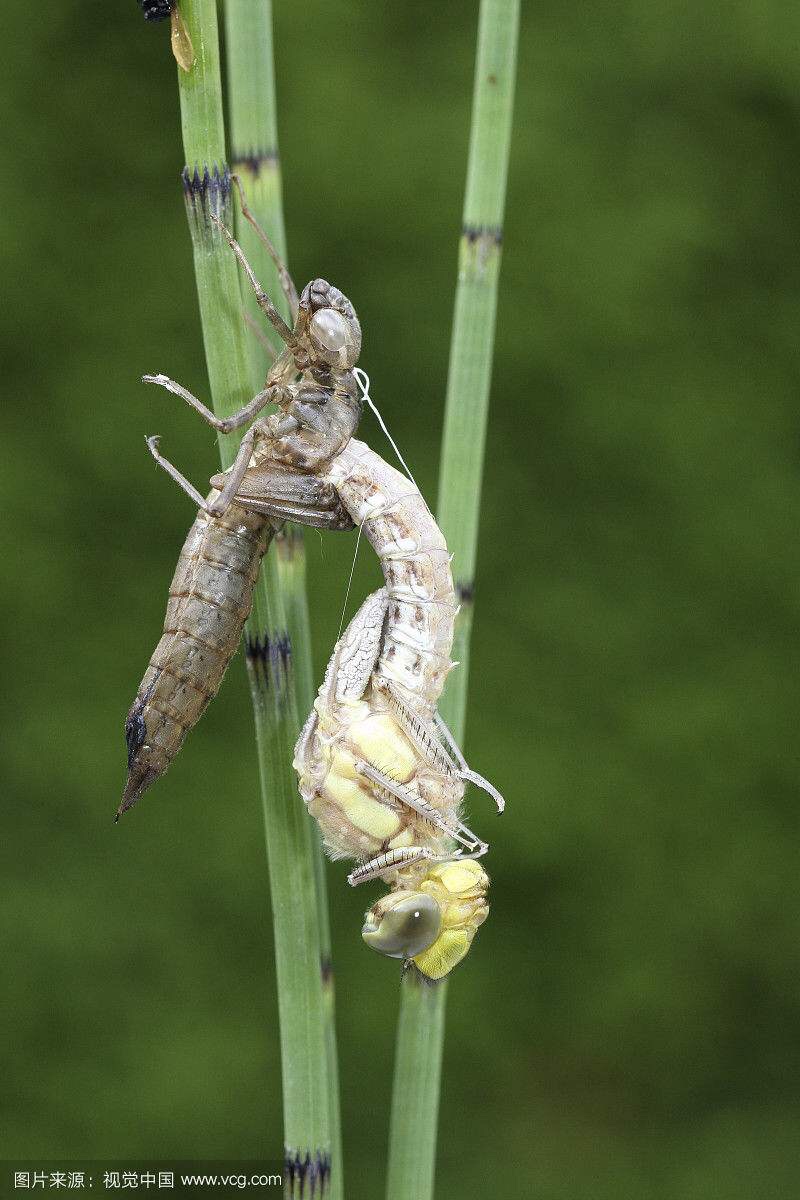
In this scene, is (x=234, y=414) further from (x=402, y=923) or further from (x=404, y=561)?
(x=402, y=923)

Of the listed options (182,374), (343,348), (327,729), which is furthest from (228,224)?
(182,374)

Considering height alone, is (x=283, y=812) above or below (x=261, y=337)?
below

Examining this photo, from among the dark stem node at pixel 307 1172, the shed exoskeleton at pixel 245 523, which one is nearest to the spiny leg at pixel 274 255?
the shed exoskeleton at pixel 245 523

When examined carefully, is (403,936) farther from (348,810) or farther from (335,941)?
(335,941)

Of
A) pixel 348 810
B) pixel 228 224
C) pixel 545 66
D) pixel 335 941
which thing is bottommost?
pixel 335 941

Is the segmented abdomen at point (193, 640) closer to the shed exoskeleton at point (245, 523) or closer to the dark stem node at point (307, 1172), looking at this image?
the shed exoskeleton at point (245, 523)

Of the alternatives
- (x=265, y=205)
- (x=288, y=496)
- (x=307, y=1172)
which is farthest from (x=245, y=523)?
(x=307, y=1172)
